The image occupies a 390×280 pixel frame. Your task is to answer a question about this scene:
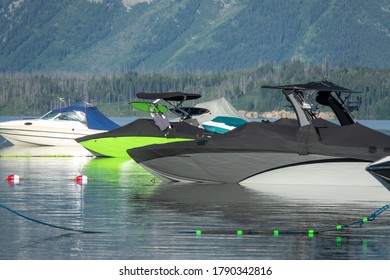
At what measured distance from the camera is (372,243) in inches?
1212

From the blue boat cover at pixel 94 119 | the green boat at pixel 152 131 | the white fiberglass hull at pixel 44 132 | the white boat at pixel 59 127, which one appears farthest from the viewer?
the white fiberglass hull at pixel 44 132

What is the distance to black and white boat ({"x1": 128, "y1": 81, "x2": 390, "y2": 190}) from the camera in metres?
42.3

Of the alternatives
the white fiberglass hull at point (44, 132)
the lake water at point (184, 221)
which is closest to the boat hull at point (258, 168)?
the lake water at point (184, 221)

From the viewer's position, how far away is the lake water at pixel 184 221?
29.5 m

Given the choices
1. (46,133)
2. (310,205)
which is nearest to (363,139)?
(310,205)

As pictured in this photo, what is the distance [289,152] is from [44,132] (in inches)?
1523

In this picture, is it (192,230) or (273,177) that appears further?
(273,177)

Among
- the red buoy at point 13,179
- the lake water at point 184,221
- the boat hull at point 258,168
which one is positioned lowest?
the lake water at point 184,221

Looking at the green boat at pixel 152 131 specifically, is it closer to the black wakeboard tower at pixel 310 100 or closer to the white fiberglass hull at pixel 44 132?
the black wakeboard tower at pixel 310 100

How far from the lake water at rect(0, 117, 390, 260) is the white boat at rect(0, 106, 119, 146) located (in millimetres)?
26407

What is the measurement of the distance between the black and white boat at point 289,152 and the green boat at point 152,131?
392 inches
